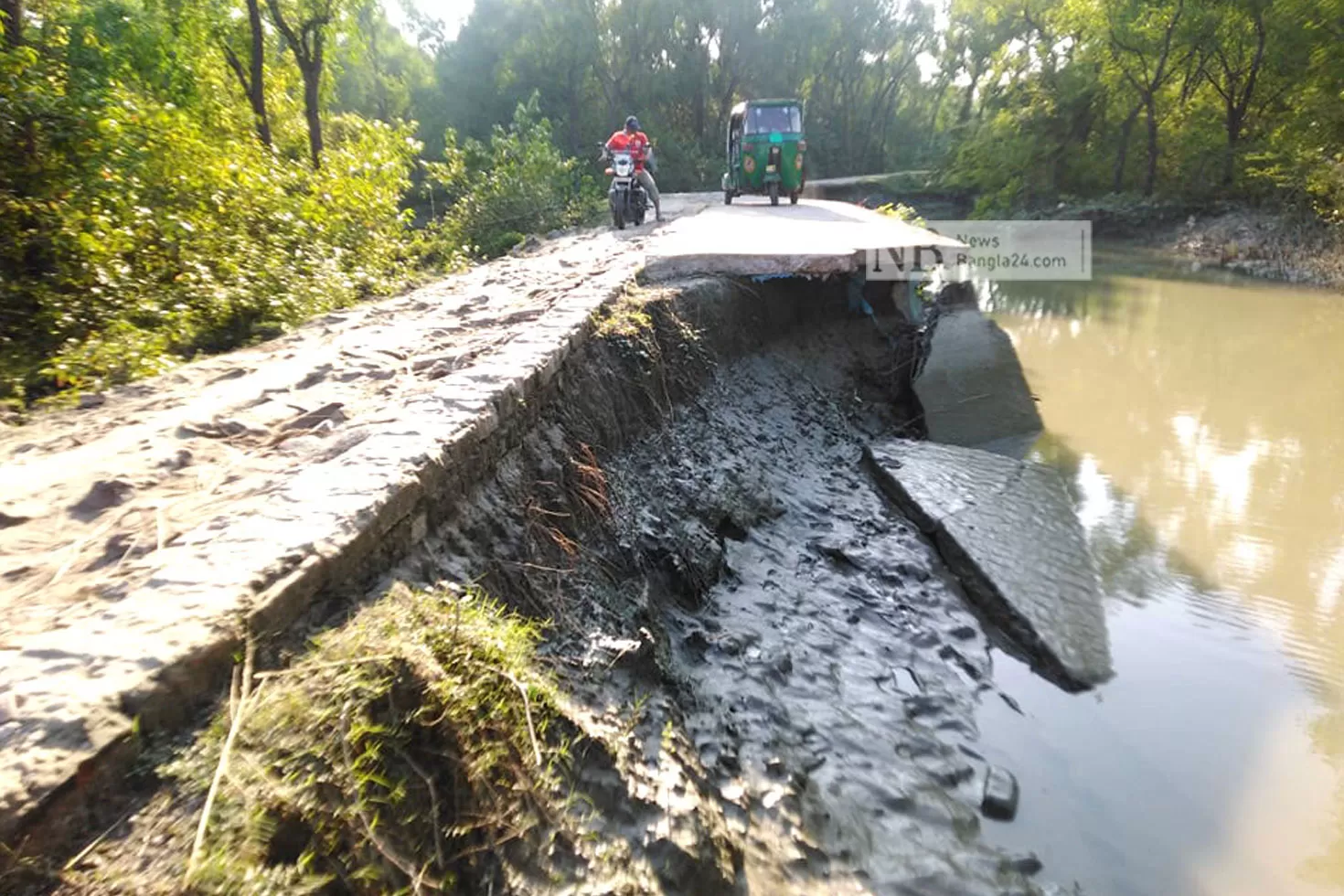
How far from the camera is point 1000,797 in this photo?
2887 mm

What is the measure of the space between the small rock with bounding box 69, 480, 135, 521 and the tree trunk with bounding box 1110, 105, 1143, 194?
2916 cm

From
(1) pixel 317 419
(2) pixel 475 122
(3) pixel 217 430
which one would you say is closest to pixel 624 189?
(1) pixel 317 419

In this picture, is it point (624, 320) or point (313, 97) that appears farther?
point (313, 97)

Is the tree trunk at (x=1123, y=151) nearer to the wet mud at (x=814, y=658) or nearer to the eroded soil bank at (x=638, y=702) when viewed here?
the wet mud at (x=814, y=658)

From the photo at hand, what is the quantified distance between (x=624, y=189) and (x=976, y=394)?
5.89 metres

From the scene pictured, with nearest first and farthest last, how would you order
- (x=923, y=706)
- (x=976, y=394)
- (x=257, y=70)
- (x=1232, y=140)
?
(x=923, y=706) < (x=976, y=394) < (x=257, y=70) < (x=1232, y=140)

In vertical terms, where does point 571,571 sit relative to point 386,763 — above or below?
below

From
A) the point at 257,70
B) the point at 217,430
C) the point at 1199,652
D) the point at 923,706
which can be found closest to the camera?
the point at 217,430

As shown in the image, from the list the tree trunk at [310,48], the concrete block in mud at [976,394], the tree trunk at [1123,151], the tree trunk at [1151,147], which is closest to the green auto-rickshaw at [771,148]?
the concrete block in mud at [976,394]

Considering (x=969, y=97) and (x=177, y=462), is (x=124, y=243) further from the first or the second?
(x=969, y=97)

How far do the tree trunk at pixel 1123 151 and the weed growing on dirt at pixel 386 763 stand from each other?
Answer: 29.0 metres

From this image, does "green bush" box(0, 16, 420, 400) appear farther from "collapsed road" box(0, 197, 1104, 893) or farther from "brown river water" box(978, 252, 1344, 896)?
"brown river water" box(978, 252, 1344, 896)

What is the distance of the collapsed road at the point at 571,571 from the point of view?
159cm

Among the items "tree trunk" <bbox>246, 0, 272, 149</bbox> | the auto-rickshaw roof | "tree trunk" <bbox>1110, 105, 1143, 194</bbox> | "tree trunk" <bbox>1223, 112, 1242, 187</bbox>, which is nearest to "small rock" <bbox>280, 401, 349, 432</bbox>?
"tree trunk" <bbox>246, 0, 272, 149</bbox>
